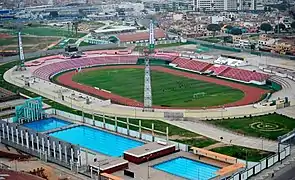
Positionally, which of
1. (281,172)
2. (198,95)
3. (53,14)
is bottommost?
(281,172)

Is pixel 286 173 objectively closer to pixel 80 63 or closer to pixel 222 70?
pixel 222 70

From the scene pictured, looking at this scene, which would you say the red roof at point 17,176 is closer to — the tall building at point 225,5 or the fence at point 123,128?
the fence at point 123,128

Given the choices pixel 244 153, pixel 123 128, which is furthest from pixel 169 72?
pixel 244 153

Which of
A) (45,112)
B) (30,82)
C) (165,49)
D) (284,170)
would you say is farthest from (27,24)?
(284,170)

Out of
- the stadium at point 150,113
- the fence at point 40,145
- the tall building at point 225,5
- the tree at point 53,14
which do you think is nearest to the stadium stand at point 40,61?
the stadium at point 150,113

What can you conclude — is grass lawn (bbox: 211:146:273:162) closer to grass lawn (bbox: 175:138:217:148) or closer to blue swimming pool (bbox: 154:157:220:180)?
grass lawn (bbox: 175:138:217:148)

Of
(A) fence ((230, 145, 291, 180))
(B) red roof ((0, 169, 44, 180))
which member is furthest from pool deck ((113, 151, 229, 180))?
(B) red roof ((0, 169, 44, 180))
